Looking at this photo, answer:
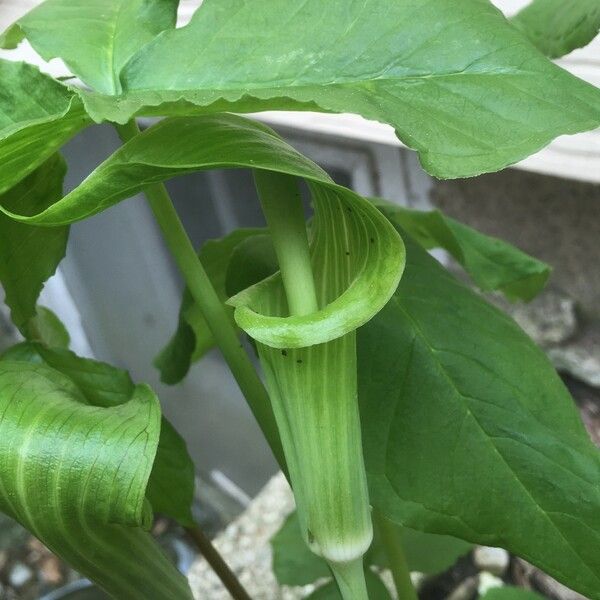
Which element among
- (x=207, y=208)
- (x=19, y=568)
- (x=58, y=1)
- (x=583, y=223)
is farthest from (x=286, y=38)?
(x=19, y=568)

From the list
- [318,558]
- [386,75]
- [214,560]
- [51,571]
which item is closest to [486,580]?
[318,558]

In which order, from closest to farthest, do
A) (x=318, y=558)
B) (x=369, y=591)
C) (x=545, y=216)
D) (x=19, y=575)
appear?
(x=369, y=591) → (x=318, y=558) → (x=545, y=216) → (x=19, y=575)

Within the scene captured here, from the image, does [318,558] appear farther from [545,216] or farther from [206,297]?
[545,216]

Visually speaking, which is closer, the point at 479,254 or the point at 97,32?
the point at 97,32

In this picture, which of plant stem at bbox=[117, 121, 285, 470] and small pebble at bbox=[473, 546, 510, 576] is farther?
small pebble at bbox=[473, 546, 510, 576]

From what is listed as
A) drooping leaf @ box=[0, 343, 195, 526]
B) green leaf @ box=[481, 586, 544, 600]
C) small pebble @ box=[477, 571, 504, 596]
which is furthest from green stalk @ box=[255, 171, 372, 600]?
small pebble @ box=[477, 571, 504, 596]

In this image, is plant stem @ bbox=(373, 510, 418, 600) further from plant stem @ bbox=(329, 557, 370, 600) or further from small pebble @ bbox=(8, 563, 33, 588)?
small pebble @ bbox=(8, 563, 33, 588)

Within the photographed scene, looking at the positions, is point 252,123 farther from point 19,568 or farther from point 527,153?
point 19,568
